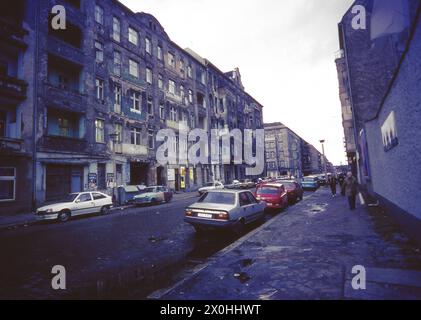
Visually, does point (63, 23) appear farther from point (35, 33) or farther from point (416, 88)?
point (416, 88)

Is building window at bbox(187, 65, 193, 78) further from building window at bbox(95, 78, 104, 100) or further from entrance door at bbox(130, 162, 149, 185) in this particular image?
entrance door at bbox(130, 162, 149, 185)

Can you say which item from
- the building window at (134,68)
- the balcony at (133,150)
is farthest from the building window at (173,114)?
the balcony at (133,150)

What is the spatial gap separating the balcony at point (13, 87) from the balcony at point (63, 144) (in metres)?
3.04

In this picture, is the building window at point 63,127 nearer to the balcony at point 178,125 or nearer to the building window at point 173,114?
the balcony at point 178,125

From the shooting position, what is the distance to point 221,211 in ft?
26.9

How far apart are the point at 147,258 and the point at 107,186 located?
57.3 feet

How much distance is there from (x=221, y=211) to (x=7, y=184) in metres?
15.1

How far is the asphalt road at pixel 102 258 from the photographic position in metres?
4.76

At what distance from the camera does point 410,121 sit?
5527 mm

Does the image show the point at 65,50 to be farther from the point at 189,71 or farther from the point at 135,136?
the point at 189,71

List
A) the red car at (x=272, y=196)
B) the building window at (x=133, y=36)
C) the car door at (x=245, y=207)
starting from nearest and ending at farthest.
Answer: the car door at (x=245, y=207) → the red car at (x=272, y=196) → the building window at (x=133, y=36)

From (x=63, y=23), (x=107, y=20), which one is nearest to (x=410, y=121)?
(x=63, y=23)

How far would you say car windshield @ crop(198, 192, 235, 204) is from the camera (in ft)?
29.4
